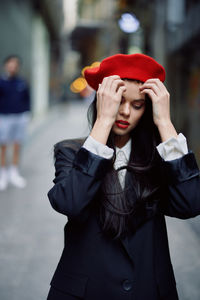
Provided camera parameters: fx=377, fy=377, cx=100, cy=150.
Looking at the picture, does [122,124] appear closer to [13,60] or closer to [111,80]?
[111,80]

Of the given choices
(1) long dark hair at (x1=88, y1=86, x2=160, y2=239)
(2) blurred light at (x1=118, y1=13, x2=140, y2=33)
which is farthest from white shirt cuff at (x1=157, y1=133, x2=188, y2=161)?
(2) blurred light at (x1=118, y1=13, x2=140, y2=33)

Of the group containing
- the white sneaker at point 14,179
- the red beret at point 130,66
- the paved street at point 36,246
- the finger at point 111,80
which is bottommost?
the paved street at point 36,246

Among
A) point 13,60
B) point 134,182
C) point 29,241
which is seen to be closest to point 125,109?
point 134,182

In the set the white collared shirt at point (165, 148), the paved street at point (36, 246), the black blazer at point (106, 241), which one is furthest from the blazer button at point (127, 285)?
the paved street at point (36, 246)

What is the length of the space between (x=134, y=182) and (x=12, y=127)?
486cm

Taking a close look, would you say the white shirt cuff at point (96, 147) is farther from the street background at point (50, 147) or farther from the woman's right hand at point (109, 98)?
the street background at point (50, 147)

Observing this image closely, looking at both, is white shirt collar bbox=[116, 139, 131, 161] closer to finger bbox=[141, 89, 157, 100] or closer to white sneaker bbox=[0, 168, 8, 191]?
finger bbox=[141, 89, 157, 100]

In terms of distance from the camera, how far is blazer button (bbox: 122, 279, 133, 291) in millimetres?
1358

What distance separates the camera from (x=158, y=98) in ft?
4.60

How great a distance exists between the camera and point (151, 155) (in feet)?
5.05

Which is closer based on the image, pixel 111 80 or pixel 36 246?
pixel 111 80

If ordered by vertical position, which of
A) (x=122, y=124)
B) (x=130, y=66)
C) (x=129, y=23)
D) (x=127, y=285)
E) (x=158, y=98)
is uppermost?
(x=129, y=23)

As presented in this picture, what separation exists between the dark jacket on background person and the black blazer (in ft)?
15.4

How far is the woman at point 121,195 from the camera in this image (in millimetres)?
1359
